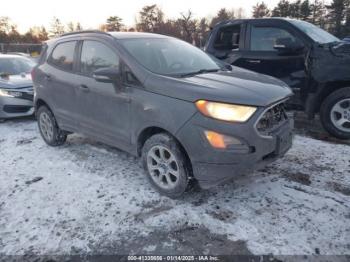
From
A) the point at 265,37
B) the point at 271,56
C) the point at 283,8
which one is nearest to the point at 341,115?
the point at 271,56

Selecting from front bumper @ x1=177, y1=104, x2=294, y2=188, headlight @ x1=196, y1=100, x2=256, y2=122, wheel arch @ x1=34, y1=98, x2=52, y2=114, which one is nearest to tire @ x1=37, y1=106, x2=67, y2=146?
wheel arch @ x1=34, y1=98, x2=52, y2=114

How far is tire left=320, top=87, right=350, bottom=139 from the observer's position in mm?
4371

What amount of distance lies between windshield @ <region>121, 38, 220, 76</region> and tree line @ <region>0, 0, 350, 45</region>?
102 feet

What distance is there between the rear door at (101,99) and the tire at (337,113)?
10.3 ft

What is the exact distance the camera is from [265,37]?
17.3 ft

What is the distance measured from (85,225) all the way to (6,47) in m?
28.0

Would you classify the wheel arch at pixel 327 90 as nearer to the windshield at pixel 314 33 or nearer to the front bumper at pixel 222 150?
the windshield at pixel 314 33

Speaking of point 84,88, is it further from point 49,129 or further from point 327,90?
point 327,90

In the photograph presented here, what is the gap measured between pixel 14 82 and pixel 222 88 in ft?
18.2

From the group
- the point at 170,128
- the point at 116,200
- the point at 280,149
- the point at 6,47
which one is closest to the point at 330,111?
the point at 280,149

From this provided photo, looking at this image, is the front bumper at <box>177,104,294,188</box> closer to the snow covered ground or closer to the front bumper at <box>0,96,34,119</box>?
the snow covered ground

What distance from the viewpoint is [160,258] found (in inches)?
91.5

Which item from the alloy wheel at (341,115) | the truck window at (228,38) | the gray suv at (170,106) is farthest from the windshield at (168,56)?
the alloy wheel at (341,115)

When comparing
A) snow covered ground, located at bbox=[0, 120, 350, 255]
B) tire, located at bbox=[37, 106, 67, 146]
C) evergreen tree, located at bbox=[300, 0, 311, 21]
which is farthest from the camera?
evergreen tree, located at bbox=[300, 0, 311, 21]
